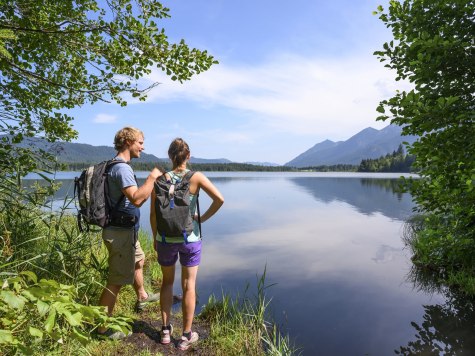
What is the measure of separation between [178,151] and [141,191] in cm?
79

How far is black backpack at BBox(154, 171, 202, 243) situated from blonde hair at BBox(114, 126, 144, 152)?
0.77 meters

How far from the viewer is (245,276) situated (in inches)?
449

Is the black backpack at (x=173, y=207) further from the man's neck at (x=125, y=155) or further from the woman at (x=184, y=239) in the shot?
the man's neck at (x=125, y=155)

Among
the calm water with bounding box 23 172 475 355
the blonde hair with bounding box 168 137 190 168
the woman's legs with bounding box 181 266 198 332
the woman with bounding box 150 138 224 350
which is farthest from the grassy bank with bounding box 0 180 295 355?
the blonde hair with bounding box 168 137 190 168

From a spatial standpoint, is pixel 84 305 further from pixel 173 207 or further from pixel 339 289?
pixel 339 289

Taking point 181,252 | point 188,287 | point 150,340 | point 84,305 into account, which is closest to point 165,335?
point 150,340

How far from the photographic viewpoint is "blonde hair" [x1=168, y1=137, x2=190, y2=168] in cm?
453

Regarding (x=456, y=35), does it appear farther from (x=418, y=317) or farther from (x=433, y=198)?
(x=418, y=317)

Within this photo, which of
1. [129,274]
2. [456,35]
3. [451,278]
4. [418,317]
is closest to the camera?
[129,274]

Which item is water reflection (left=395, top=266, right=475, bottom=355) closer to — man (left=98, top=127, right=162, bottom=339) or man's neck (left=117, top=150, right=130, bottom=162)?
man (left=98, top=127, right=162, bottom=339)

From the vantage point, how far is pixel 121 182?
437 cm

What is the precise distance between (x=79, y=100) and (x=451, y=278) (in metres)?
11.6

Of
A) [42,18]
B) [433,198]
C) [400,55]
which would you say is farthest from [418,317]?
[42,18]

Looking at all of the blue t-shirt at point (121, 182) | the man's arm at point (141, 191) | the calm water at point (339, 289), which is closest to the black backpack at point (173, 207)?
the man's arm at point (141, 191)
